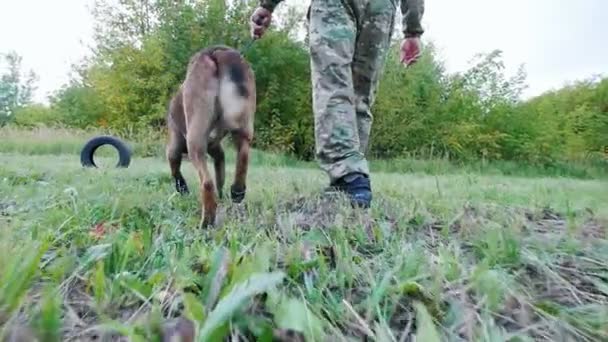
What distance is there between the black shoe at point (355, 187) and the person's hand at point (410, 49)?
1.06m

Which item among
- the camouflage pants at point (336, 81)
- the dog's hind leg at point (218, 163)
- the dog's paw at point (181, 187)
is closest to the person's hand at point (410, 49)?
the camouflage pants at point (336, 81)

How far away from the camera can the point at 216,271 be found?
927mm

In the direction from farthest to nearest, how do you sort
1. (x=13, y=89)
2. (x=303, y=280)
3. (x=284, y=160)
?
1. (x=13, y=89)
2. (x=284, y=160)
3. (x=303, y=280)

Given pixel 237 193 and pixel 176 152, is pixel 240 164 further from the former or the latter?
pixel 176 152

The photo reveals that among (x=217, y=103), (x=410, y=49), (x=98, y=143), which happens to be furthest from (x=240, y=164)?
(x=98, y=143)

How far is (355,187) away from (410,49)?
119 centimetres

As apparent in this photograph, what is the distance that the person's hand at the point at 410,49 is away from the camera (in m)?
3.13

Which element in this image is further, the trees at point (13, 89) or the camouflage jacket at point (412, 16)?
the trees at point (13, 89)

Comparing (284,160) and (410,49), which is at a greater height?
(410,49)

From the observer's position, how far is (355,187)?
2.43 metres

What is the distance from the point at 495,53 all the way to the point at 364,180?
13.8 m

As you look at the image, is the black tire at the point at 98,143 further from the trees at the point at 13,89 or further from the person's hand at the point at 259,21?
the trees at the point at 13,89

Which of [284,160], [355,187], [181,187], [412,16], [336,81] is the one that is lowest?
[284,160]

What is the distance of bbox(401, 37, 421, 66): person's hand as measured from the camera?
313cm
